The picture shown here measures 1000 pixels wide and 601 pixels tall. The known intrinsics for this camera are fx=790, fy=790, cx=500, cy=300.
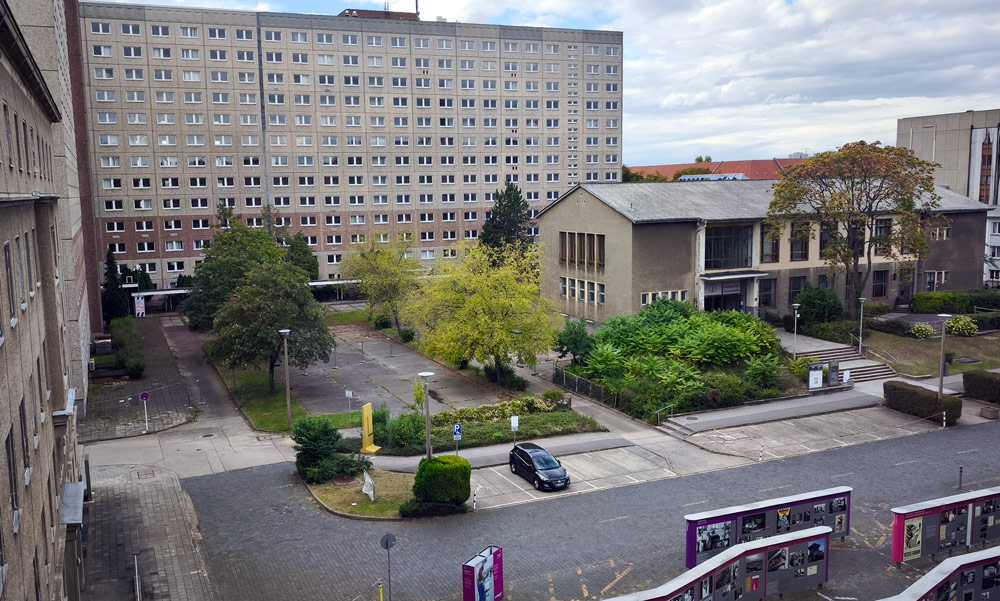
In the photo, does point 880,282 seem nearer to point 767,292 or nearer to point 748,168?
point 767,292

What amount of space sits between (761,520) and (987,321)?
3799 cm

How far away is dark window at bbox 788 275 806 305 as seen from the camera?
54.3 metres

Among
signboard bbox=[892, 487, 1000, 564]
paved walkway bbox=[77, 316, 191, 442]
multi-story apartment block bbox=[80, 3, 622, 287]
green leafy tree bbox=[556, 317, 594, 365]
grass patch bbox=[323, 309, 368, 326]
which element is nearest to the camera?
signboard bbox=[892, 487, 1000, 564]

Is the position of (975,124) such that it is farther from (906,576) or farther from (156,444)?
(156,444)

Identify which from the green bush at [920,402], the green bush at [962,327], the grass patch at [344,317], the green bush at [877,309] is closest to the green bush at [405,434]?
the green bush at [920,402]

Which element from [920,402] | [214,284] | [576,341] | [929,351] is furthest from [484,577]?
[214,284]

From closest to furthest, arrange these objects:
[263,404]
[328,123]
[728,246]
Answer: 1. [263,404]
2. [728,246]
3. [328,123]

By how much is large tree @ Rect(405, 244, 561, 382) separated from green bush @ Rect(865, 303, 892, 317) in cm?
2339

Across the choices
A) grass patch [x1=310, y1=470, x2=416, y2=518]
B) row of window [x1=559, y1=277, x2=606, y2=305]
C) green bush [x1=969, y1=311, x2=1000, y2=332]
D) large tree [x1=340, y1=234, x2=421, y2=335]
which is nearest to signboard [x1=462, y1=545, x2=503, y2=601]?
Answer: grass patch [x1=310, y1=470, x2=416, y2=518]

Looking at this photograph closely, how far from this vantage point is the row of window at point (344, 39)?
7281 centimetres

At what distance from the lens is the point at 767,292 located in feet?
177

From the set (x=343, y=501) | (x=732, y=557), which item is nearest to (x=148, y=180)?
(x=343, y=501)

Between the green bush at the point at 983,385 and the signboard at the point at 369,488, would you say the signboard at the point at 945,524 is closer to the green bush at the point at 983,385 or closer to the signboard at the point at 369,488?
the signboard at the point at 369,488

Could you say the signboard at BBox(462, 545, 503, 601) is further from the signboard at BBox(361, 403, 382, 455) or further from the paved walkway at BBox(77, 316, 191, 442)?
the paved walkway at BBox(77, 316, 191, 442)
